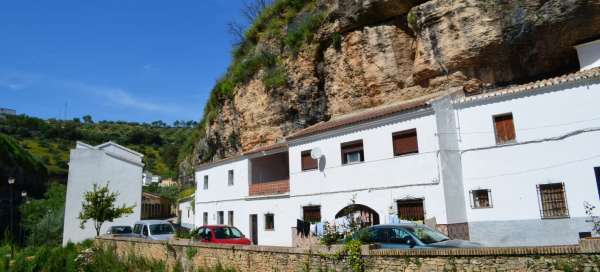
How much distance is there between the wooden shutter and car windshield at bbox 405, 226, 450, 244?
9.63m

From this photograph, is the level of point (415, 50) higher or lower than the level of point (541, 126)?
higher

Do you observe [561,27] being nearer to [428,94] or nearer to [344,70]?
[428,94]

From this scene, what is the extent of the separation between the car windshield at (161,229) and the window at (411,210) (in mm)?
11722

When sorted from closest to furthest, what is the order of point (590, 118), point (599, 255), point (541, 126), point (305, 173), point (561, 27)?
point (599, 255) → point (590, 118) → point (541, 126) → point (561, 27) → point (305, 173)

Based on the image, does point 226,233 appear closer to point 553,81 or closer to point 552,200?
point 552,200

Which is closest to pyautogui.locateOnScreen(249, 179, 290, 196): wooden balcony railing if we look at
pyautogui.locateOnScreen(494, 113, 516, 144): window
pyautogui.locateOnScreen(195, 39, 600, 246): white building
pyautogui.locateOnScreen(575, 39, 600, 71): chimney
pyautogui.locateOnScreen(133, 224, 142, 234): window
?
pyautogui.locateOnScreen(195, 39, 600, 246): white building

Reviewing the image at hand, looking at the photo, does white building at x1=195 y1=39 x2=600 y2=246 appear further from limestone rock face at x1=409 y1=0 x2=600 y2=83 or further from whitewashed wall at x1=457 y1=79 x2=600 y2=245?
limestone rock face at x1=409 y1=0 x2=600 y2=83

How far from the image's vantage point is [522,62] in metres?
18.9

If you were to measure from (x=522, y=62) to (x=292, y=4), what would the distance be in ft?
56.0

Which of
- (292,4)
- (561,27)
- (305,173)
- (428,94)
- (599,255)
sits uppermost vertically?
(292,4)

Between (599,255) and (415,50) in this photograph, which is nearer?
(599,255)

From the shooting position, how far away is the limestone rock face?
17391 mm

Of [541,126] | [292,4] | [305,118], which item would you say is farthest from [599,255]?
[292,4]

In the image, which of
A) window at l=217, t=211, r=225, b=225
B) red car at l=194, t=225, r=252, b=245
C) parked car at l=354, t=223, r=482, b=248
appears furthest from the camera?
window at l=217, t=211, r=225, b=225
